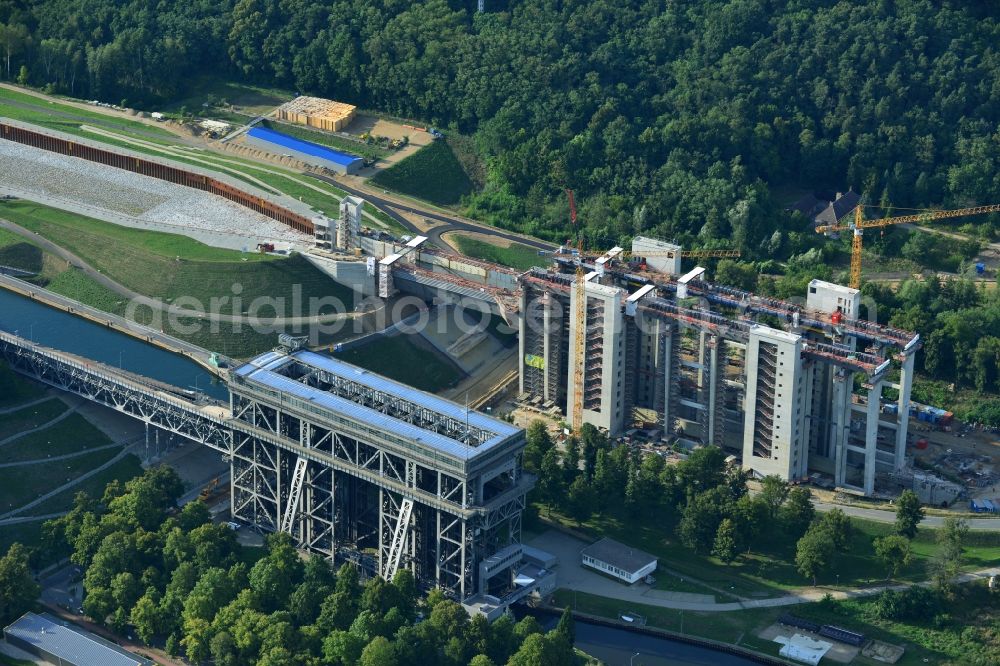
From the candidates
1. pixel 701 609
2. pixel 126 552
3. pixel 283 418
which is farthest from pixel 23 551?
pixel 701 609

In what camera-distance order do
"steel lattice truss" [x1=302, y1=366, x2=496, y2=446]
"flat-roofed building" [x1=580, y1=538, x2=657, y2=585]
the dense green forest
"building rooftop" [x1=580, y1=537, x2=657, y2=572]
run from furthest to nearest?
1. "building rooftop" [x1=580, y1=537, x2=657, y2=572]
2. "flat-roofed building" [x1=580, y1=538, x2=657, y2=585]
3. "steel lattice truss" [x1=302, y1=366, x2=496, y2=446]
4. the dense green forest

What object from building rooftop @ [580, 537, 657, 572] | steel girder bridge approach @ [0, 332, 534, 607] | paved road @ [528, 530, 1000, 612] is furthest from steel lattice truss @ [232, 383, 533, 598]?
building rooftop @ [580, 537, 657, 572]

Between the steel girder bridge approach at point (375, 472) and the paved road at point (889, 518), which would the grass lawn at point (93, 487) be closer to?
the steel girder bridge approach at point (375, 472)

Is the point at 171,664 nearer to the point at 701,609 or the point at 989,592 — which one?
the point at 701,609

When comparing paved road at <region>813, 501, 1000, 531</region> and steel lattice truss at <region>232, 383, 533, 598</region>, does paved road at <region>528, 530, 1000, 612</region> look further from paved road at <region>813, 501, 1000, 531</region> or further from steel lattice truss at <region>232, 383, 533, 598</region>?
paved road at <region>813, 501, 1000, 531</region>

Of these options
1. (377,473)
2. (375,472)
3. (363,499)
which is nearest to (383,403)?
(375,472)

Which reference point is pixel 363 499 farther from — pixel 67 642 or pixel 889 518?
pixel 889 518

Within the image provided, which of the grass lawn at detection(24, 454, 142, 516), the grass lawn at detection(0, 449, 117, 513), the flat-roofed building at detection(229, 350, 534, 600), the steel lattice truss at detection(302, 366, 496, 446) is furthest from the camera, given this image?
the grass lawn at detection(0, 449, 117, 513)
